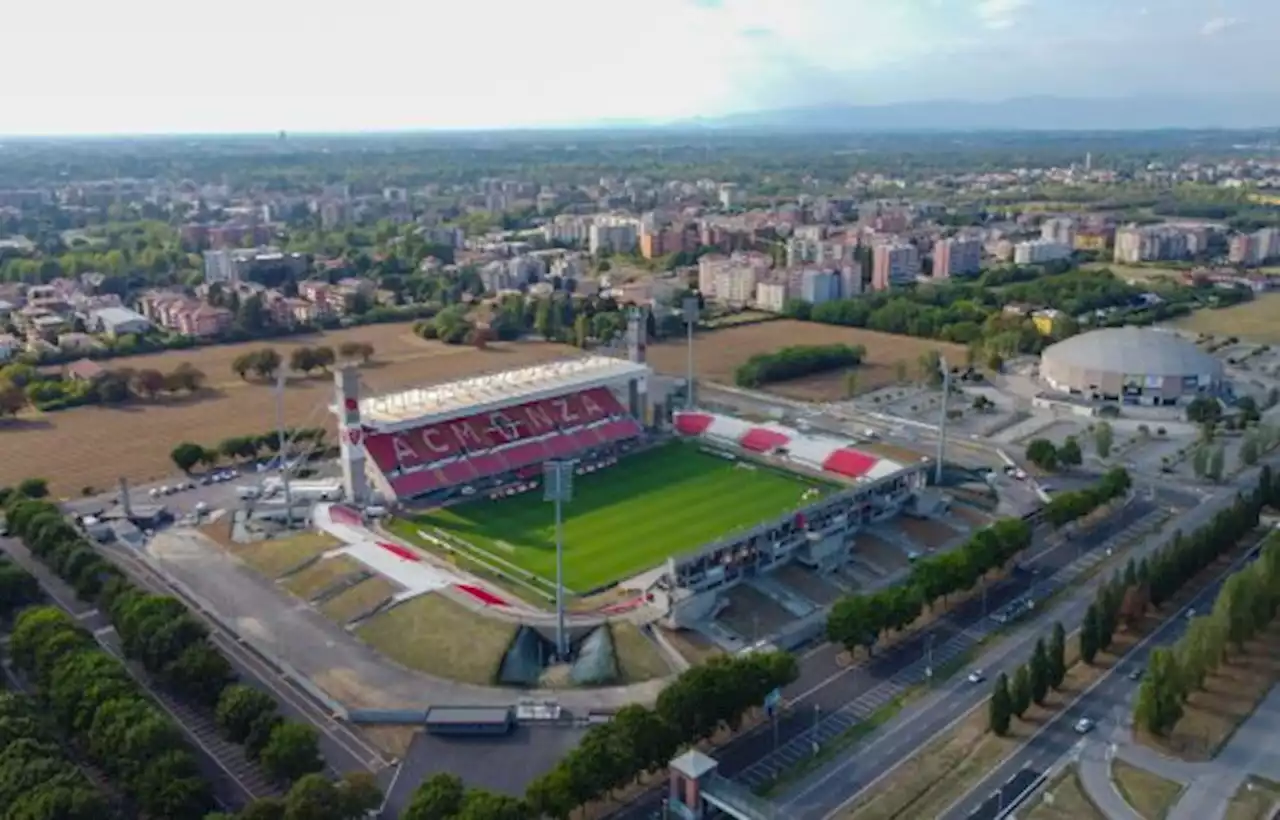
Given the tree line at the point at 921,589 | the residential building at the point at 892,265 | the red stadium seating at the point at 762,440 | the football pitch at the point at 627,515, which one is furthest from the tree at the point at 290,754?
the residential building at the point at 892,265

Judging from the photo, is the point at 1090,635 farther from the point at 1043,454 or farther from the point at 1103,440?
the point at 1103,440

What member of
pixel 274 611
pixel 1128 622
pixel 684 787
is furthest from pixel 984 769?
pixel 274 611

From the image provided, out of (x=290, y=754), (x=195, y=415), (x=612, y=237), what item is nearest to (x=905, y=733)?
(x=290, y=754)

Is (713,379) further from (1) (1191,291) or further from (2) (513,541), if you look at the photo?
(1) (1191,291)

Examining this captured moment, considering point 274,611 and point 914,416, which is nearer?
point 274,611

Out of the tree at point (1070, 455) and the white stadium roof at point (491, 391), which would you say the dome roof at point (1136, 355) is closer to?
the tree at point (1070, 455)

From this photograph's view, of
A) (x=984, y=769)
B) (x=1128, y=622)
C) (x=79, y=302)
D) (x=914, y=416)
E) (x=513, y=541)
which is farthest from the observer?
(x=79, y=302)

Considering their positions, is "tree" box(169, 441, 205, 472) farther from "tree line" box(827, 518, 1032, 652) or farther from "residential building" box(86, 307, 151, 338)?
"residential building" box(86, 307, 151, 338)
